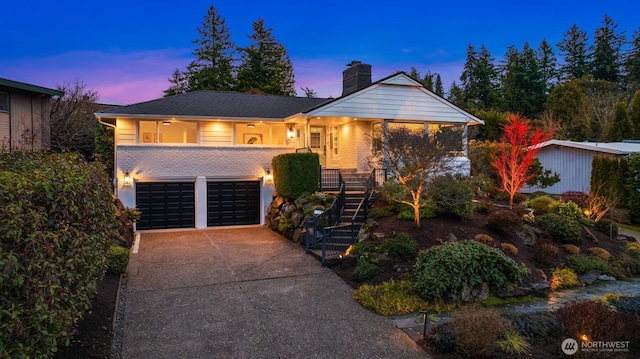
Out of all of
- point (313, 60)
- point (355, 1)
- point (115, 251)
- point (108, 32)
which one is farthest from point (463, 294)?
point (313, 60)

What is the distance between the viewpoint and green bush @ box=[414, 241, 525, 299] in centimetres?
764

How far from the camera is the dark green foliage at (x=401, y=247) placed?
940 centimetres

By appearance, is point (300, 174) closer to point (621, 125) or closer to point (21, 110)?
point (21, 110)

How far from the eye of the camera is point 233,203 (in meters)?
17.3

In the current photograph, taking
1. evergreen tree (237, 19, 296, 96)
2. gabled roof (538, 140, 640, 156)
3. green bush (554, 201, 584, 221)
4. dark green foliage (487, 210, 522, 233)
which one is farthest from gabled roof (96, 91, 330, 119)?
evergreen tree (237, 19, 296, 96)

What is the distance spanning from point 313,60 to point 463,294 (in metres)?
29.8

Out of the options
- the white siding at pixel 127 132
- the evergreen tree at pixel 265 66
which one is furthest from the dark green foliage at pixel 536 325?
the evergreen tree at pixel 265 66

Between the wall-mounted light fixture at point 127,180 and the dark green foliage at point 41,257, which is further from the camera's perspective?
the wall-mounted light fixture at point 127,180

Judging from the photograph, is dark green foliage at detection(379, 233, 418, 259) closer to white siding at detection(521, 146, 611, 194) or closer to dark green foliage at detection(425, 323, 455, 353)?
dark green foliage at detection(425, 323, 455, 353)

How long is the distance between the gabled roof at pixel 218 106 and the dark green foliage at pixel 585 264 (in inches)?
461

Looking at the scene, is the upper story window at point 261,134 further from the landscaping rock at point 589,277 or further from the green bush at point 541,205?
the landscaping rock at point 589,277

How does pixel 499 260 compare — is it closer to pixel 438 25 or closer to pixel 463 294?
pixel 463 294

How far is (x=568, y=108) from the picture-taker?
110 feet

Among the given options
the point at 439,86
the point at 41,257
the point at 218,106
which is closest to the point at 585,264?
the point at 41,257
